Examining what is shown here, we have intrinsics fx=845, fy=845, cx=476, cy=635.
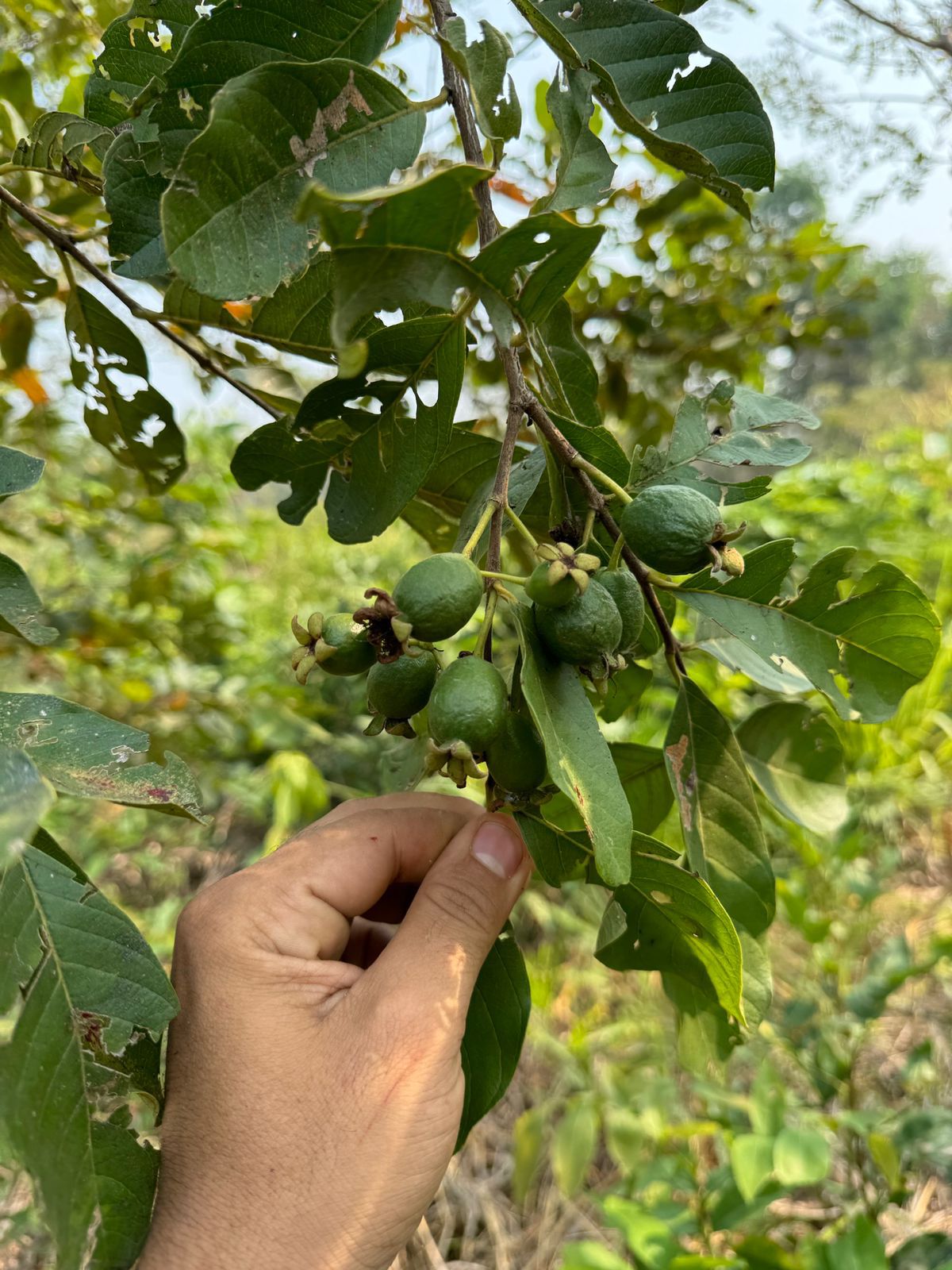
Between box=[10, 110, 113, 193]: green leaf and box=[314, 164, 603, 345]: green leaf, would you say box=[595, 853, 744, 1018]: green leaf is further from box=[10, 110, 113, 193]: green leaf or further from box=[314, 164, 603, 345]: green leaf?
box=[10, 110, 113, 193]: green leaf

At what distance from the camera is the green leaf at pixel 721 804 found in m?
1.00

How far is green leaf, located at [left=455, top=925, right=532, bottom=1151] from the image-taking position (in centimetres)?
102

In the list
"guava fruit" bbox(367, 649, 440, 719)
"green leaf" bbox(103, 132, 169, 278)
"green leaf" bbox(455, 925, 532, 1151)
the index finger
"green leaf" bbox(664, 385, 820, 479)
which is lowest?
"green leaf" bbox(455, 925, 532, 1151)

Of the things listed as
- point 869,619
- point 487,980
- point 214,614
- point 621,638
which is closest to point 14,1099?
point 487,980

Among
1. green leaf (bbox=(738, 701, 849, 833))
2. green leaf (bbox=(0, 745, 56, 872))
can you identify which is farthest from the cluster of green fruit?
green leaf (bbox=(738, 701, 849, 833))

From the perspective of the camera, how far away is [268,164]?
670 mm

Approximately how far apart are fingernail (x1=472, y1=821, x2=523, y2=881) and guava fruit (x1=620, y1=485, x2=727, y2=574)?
398 mm

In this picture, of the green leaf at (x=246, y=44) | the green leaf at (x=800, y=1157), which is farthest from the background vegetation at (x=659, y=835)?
the green leaf at (x=246, y=44)

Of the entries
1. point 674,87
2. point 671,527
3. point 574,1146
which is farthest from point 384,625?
point 574,1146

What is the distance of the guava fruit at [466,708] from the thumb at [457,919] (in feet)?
1.07

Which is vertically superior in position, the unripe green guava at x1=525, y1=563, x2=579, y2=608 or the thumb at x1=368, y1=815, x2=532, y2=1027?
the unripe green guava at x1=525, y1=563, x2=579, y2=608

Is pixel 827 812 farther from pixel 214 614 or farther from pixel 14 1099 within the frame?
pixel 214 614

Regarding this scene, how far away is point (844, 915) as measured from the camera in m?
3.34

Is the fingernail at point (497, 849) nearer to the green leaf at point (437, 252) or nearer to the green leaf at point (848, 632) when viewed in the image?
the green leaf at point (848, 632)
